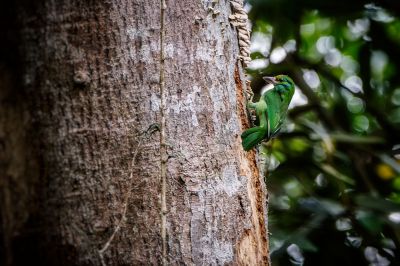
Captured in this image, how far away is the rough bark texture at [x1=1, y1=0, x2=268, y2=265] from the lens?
161 centimetres

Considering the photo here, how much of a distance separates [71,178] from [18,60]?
0.43 metres

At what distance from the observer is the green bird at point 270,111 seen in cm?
182

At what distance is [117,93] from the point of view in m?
1.67

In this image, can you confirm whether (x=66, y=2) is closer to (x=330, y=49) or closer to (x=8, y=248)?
(x=8, y=248)

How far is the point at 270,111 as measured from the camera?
6.68 ft

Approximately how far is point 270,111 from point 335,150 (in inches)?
67.2

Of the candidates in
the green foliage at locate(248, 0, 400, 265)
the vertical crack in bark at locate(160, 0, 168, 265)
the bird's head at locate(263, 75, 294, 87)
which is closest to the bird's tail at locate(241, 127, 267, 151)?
the vertical crack in bark at locate(160, 0, 168, 265)

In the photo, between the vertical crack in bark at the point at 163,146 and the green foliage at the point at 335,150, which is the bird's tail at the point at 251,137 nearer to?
the vertical crack in bark at the point at 163,146

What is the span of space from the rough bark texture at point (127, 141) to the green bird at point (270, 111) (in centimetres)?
8

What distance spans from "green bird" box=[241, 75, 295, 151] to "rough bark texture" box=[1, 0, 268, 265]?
3.0 inches

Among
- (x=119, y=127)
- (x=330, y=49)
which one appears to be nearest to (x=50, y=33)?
(x=119, y=127)

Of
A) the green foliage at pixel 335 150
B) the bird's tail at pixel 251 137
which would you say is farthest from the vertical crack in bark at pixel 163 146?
the green foliage at pixel 335 150

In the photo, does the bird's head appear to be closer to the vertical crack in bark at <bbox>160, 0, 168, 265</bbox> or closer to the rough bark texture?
the rough bark texture

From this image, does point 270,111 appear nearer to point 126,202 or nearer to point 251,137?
point 251,137
